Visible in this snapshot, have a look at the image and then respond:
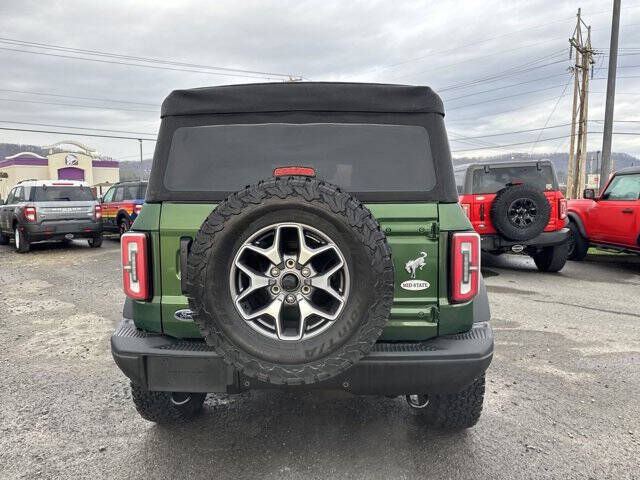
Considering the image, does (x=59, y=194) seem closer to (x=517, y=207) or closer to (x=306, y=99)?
(x=517, y=207)

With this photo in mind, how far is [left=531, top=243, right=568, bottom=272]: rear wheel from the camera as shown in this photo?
324 inches

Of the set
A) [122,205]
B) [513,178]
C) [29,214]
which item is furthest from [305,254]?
[122,205]

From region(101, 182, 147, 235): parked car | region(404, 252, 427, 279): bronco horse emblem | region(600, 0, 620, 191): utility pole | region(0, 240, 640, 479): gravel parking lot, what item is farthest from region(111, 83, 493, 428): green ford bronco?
region(600, 0, 620, 191): utility pole

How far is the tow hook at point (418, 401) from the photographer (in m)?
2.85

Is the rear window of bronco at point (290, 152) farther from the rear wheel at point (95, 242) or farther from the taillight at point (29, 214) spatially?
the rear wheel at point (95, 242)

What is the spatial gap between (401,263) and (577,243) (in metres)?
8.62

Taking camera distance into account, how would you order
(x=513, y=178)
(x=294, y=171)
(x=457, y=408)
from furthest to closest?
(x=513, y=178) < (x=457, y=408) < (x=294, y=171)

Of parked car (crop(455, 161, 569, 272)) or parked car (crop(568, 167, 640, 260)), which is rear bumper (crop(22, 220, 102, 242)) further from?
parked car (crop(568, 167, 640, 260))

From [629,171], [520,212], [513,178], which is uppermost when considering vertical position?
[629,171]

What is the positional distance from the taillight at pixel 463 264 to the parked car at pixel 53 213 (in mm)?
11578

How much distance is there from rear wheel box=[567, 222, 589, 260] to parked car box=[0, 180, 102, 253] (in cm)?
1130

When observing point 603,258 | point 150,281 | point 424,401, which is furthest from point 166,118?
point 603,258

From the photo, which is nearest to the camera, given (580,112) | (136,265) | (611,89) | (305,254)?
(305,254)

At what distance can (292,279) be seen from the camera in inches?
84.5
